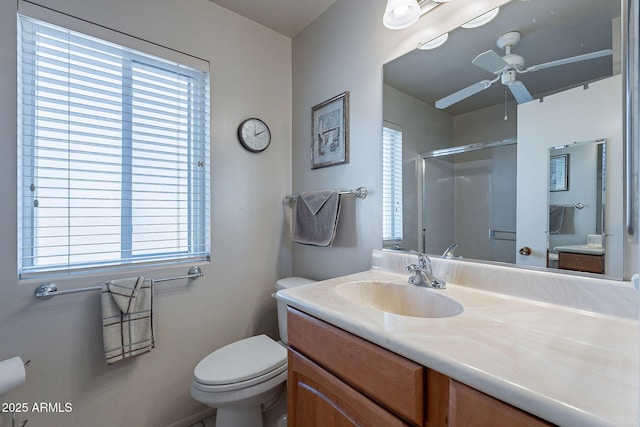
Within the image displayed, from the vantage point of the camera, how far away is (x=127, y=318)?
128 cm

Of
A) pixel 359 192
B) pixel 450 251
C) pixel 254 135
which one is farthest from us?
pixel 254 135

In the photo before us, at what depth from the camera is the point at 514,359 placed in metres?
0.53

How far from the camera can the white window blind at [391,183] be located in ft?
4.34

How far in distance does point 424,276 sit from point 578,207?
52cm

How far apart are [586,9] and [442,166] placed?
61 centimetres

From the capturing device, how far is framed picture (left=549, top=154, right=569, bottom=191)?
0.85 metres

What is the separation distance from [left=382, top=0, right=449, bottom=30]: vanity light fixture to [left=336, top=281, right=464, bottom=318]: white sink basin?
112 centimetres

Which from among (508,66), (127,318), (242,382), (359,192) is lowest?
(242,382)

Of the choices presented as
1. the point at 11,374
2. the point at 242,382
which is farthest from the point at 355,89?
the point at 11,374

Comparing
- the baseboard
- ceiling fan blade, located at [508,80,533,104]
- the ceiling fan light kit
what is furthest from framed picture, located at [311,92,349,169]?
the baseboard

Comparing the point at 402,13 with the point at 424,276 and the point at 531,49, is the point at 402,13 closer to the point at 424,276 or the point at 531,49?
the point at 531,49

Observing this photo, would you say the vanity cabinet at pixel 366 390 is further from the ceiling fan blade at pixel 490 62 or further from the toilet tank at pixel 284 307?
the ceiling fan blade at pixel 490 62

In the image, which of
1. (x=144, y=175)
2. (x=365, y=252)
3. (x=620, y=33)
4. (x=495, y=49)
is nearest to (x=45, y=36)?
(x=144, y=175)

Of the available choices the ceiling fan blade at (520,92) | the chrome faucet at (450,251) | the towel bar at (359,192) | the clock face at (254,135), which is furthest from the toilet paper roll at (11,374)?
the ceiling fan blade at (520,92)
